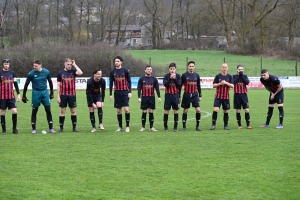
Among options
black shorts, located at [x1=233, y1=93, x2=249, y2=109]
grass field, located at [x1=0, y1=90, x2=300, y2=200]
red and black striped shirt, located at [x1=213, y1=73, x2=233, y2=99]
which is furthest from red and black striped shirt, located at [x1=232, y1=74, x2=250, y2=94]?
grass field, located at [x1=0, y1=90, x2=300, y2=200]

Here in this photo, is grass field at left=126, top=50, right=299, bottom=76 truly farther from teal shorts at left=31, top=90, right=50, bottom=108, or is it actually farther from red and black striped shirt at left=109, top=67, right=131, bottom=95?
teal shorts at left=31, top=90, right=50, bottom=108

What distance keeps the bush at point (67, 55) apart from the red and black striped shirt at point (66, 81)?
28.4m

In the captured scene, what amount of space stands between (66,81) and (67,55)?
30.8 metres

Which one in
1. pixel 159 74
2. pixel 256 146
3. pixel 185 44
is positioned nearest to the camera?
pixel 256 146

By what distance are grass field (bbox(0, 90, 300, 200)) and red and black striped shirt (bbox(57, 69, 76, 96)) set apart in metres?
1.15

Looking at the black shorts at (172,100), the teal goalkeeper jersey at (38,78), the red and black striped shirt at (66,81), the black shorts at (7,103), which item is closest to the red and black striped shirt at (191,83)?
the black shorts at (172,100)

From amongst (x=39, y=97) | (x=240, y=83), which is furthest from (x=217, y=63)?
(x=39, y=97)

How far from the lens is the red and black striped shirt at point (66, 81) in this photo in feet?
49.6

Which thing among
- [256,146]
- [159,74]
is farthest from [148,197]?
[159,74]

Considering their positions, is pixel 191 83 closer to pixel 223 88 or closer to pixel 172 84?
pixel 172 84

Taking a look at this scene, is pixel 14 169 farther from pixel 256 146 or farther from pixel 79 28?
pixel 79 28

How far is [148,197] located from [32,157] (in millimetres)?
3931

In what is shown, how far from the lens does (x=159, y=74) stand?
43.2 m

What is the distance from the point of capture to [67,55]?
45.5m
